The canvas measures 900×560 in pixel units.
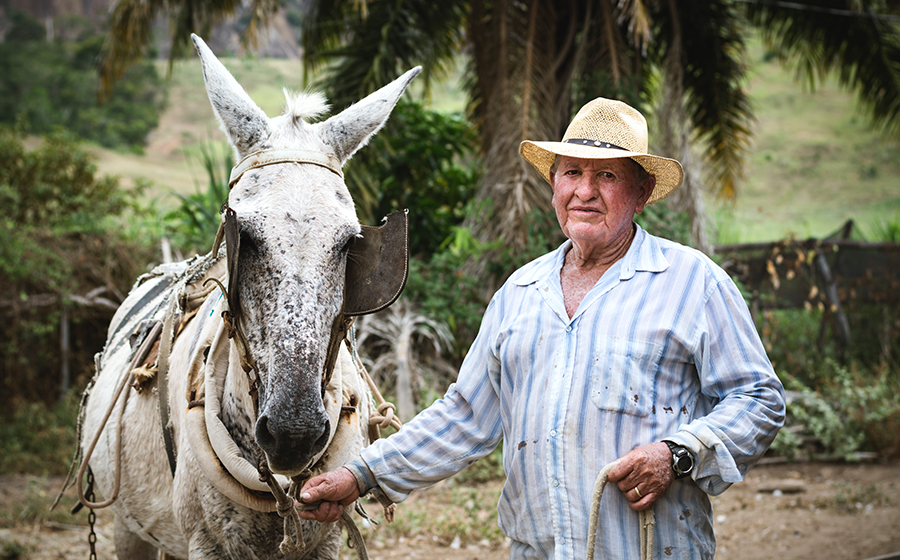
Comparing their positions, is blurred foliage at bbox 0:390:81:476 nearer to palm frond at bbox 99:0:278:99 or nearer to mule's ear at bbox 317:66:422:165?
palm frond at bbox 99:0:278:99

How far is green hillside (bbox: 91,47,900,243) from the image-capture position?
21484mm

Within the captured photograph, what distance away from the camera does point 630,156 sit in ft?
6.63

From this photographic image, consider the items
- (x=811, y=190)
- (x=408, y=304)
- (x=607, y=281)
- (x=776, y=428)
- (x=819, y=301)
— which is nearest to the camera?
(x=776, y=428)

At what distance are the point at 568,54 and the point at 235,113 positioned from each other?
23.1 ft

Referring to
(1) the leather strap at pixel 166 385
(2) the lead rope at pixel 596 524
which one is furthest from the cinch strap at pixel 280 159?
(2) the lead rope at pixel 596 524

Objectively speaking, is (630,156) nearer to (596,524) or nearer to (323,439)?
(596,524)

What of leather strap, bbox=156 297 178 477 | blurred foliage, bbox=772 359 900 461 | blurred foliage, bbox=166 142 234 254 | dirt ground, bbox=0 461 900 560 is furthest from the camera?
blurred foliage, bbox=166 142 234 254

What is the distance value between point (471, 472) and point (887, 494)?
146 inches

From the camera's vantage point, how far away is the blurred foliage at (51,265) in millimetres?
7230

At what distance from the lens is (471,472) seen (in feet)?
21.2

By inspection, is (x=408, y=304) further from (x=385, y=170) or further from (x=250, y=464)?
(x=250, y=464)

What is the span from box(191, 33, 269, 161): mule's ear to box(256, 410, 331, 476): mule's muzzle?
2.96 feet

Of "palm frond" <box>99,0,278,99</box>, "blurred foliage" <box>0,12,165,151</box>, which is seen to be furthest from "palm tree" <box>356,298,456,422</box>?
"blurred foliage" <box>0,12,165,151</box>

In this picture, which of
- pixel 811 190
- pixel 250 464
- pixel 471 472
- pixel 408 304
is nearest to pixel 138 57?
pixel 408 304
